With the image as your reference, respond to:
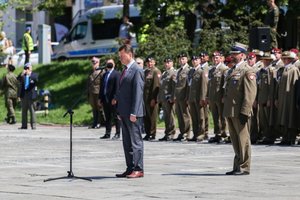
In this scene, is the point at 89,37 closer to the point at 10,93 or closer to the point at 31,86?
the point at 10,93

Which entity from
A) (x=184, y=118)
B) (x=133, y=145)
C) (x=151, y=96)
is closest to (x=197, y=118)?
(x=184, y=118)

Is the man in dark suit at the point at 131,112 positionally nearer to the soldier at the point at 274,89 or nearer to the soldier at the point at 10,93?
the soldier at the point at 274,89

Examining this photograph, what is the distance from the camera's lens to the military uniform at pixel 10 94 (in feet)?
118

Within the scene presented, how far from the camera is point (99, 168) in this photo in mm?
18844

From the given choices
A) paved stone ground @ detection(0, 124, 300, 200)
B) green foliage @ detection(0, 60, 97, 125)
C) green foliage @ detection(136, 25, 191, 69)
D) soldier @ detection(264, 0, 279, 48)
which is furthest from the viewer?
green foliage @ detection(0, 60, 97, 125)

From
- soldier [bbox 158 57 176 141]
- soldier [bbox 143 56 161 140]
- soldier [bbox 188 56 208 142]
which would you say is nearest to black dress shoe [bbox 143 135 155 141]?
soldier [bbox 143 56 161 140]

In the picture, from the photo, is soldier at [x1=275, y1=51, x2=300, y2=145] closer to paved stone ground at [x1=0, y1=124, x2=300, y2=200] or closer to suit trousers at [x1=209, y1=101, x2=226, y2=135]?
paved stone ground at [x1=0, y1=124, x2=300, y2=200]

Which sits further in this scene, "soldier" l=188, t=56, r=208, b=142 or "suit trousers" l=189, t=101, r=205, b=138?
"suit trousers" l=189, t=101, r=205, b=138

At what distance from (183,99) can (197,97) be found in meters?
0.51

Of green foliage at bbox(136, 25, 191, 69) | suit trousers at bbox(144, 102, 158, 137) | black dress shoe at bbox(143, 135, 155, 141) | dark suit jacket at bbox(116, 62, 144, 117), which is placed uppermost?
dark suit jacket at bbox(116, 62, 144, 117)

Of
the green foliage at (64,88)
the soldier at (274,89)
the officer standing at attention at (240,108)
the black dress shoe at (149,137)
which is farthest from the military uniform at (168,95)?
the officer standing at attention at (240,108)

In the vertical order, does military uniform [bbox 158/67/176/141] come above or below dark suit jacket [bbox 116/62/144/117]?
below

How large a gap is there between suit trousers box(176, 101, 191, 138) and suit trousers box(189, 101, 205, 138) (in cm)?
23

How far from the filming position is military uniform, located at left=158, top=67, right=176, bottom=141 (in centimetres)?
2730
